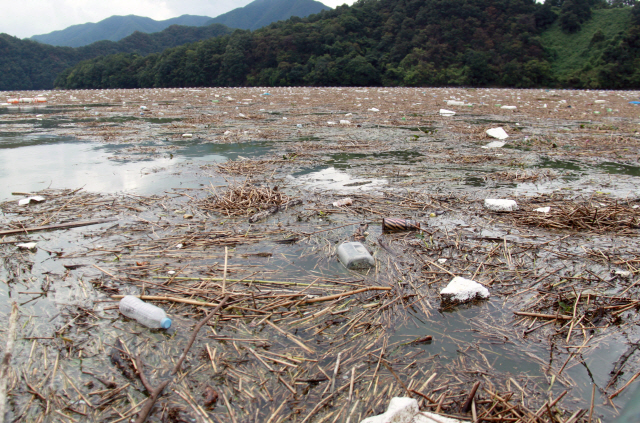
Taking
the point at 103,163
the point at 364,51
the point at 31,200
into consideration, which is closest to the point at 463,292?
the point at 31,200

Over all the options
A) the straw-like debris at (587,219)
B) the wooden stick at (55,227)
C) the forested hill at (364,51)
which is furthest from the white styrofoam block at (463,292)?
the forested hill at (364,51)

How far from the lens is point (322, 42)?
5538 centimetres

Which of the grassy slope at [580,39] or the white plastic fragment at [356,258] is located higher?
the grassy slope at [580,39]

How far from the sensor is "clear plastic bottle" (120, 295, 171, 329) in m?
1.91

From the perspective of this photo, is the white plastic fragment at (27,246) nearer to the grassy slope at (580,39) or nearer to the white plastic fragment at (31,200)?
the white plastic fragment at (31,200)

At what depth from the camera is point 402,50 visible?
170ft

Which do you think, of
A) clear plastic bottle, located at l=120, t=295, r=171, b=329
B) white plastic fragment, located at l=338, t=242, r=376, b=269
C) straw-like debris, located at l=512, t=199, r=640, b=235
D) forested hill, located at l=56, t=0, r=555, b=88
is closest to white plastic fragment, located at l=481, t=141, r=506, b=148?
straw-like debris, located at l=512, t=199, r=640, b=235

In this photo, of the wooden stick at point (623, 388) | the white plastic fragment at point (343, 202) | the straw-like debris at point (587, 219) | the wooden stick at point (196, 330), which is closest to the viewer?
the wooden stick at point (623, 388)

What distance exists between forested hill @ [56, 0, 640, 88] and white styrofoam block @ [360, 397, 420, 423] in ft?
153

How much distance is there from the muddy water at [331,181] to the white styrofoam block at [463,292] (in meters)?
0.07

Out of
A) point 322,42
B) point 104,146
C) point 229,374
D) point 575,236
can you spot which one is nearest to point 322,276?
point 229,374

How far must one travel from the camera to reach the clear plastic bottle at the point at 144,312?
1906mm

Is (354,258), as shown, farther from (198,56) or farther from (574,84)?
(198,56)

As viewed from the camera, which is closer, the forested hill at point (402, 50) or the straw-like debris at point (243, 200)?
the straw-like debris at point (243, 200)
